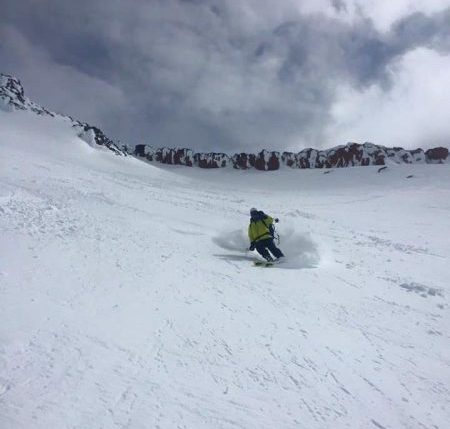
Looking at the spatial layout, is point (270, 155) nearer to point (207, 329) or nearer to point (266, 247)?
point (266, 247)

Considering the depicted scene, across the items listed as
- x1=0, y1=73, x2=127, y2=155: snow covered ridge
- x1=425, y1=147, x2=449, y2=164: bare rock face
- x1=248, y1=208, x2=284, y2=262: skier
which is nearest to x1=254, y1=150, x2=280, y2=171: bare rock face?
x1=0, y1=73, x2=127, y2=155: snow covered ridge

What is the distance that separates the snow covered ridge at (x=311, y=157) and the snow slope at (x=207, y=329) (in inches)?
2251

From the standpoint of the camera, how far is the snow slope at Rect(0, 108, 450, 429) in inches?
164

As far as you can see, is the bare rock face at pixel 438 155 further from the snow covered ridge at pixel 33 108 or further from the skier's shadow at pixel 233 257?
the skier's shadow at pixel 233 257

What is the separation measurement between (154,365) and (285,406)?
1603mm

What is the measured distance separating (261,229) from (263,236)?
0.24 meters

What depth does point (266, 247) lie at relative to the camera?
11.3 metres

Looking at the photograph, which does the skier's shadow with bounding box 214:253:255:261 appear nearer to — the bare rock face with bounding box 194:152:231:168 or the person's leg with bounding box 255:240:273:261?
the person's leg with bounding box 255:240:273:261

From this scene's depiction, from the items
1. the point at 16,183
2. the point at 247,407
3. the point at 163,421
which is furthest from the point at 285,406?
the point at 16,183

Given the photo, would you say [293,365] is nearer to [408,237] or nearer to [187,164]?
[408,237]

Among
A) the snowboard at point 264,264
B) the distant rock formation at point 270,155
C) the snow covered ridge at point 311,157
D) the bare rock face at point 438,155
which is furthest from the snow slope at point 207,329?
the snow covered ridge at point 311,157

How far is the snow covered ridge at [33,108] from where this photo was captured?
5844cm

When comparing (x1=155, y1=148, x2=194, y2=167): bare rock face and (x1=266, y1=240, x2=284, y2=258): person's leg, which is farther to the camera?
(x1=155, y1=148, x2=194, y2=167): bare rock face

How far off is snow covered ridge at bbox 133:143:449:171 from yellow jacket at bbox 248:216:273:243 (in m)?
60.3
